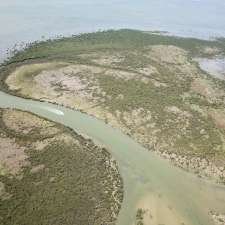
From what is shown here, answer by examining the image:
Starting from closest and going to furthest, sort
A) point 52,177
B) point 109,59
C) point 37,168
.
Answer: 1. point 52,177
2. point 37,168
3. point 109,59

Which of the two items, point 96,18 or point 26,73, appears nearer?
point 26,73

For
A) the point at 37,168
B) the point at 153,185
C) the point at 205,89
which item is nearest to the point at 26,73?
A: the point at 37,168

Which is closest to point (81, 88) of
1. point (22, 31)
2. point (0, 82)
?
point (0, 82)

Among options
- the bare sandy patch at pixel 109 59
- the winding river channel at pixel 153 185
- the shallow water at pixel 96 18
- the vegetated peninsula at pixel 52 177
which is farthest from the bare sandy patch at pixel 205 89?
the shallow water at pixel 96 18

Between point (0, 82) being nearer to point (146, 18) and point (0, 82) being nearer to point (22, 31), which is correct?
point (22, 31)

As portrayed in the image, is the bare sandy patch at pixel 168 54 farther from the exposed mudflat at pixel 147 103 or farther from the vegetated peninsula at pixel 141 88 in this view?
the exposed mudflat at pixel 147 103

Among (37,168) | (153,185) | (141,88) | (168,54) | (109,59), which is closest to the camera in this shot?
(37,168)

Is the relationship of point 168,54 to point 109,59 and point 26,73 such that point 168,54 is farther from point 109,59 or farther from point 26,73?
point 26,73
